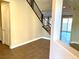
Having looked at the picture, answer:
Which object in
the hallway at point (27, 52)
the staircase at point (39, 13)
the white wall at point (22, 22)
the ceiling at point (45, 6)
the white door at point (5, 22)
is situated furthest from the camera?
the ceiling at point (45, 6)

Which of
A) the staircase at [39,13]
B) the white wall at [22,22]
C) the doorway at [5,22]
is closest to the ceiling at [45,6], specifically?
the staircase at [39,13]

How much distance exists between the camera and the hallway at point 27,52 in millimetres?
5387

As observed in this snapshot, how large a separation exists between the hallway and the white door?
1.12ft

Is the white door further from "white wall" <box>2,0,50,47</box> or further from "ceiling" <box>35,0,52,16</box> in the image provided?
"ceiling" <box>35,0,52,16</box>

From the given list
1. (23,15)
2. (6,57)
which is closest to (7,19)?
(23,15)

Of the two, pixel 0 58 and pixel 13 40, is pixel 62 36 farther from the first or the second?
pixel 13 40

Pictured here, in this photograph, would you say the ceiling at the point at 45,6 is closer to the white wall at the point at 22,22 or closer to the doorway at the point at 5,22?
the white wall at the point at 22,22

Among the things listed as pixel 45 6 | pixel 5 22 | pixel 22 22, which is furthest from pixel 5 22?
pixel 45 6

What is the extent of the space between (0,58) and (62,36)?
2.87 m

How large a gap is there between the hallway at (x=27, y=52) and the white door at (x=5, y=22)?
0.34m

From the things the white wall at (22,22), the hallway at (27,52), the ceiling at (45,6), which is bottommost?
the hallway at (27,52)

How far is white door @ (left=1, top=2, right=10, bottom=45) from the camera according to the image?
20.3 ft

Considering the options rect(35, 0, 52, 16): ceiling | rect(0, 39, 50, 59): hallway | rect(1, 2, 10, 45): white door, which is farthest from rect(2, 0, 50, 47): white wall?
rect(35, 0, 52, 16): ceiling

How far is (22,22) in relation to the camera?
6578 mm
